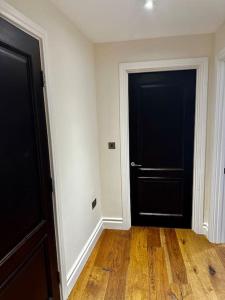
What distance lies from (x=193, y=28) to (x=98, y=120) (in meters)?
1.45

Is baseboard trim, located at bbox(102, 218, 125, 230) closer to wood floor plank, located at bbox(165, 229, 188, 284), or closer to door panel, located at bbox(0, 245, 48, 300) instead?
wood floor plank, located at bbox(165, 229, 188, 284)

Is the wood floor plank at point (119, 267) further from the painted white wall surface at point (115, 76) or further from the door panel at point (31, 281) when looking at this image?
the door panel at point (31, 281)

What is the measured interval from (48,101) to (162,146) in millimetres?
1689

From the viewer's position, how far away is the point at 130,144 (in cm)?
292

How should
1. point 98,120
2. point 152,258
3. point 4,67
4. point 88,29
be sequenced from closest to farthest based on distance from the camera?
point 4,67 < point 88,29 < point 152,258 < point 98,120

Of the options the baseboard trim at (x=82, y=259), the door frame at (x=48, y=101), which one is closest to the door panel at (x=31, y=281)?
the door frame at (x=48, y=101)

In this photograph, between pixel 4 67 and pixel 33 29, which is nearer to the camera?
pixel 4 67

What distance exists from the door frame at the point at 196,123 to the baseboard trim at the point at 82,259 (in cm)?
46

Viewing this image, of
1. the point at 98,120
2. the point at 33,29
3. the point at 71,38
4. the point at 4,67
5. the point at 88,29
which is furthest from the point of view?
the point at 98,120

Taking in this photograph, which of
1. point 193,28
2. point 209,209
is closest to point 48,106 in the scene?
point 193,28

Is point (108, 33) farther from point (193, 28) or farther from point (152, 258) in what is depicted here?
point (152, 258)

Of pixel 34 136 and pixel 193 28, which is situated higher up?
pixel 193 28

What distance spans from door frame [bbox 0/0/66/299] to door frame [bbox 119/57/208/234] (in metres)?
1.27

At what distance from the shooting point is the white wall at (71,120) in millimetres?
1690
